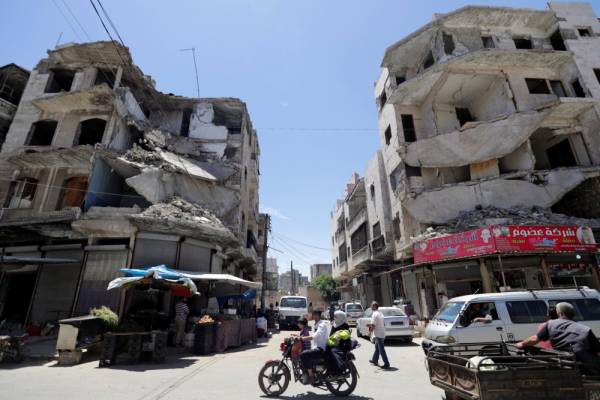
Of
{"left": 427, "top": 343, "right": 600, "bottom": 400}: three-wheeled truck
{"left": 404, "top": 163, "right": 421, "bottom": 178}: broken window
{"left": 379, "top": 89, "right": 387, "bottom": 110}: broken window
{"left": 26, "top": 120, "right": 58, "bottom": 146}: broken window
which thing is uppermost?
{"left": 379, "top": 89, "right": 387, "bottom": 110}: broken window

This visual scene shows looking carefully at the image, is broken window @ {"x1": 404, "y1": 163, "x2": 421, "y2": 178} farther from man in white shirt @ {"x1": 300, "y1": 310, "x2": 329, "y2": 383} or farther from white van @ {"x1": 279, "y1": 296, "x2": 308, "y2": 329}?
man in white shirt @ {"x1": 300, "y1": 310, "x2": 329, "y2": 383}

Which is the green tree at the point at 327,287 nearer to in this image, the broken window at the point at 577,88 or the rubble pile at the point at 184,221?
the rubble pile at the point at 184,221

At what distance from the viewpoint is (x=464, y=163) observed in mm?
18844

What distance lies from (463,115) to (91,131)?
2707 centimetres

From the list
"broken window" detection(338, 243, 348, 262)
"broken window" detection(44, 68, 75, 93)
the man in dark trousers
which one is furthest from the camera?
"broken window" detection(338, 243, 348, 262)

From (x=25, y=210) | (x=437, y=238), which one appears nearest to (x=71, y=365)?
(x=25, y=210)

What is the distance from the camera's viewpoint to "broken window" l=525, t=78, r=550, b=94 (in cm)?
2127

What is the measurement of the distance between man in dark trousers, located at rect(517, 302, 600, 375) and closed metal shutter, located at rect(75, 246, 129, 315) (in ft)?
48.8

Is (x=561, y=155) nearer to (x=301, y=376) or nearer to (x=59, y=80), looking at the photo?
(x=301, y=376)

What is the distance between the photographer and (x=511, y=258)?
14.7 m

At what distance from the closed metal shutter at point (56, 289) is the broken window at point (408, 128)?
2198 cm

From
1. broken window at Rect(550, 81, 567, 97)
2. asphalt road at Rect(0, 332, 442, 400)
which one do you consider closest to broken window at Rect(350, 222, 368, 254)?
broken window at Rect(550, 81, 567, 97)

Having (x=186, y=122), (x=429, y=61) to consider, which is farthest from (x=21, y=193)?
(x=429, y=61)

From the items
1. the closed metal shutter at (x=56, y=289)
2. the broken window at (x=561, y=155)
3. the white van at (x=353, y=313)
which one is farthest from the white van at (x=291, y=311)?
the broken window at (x=561, y=155)
